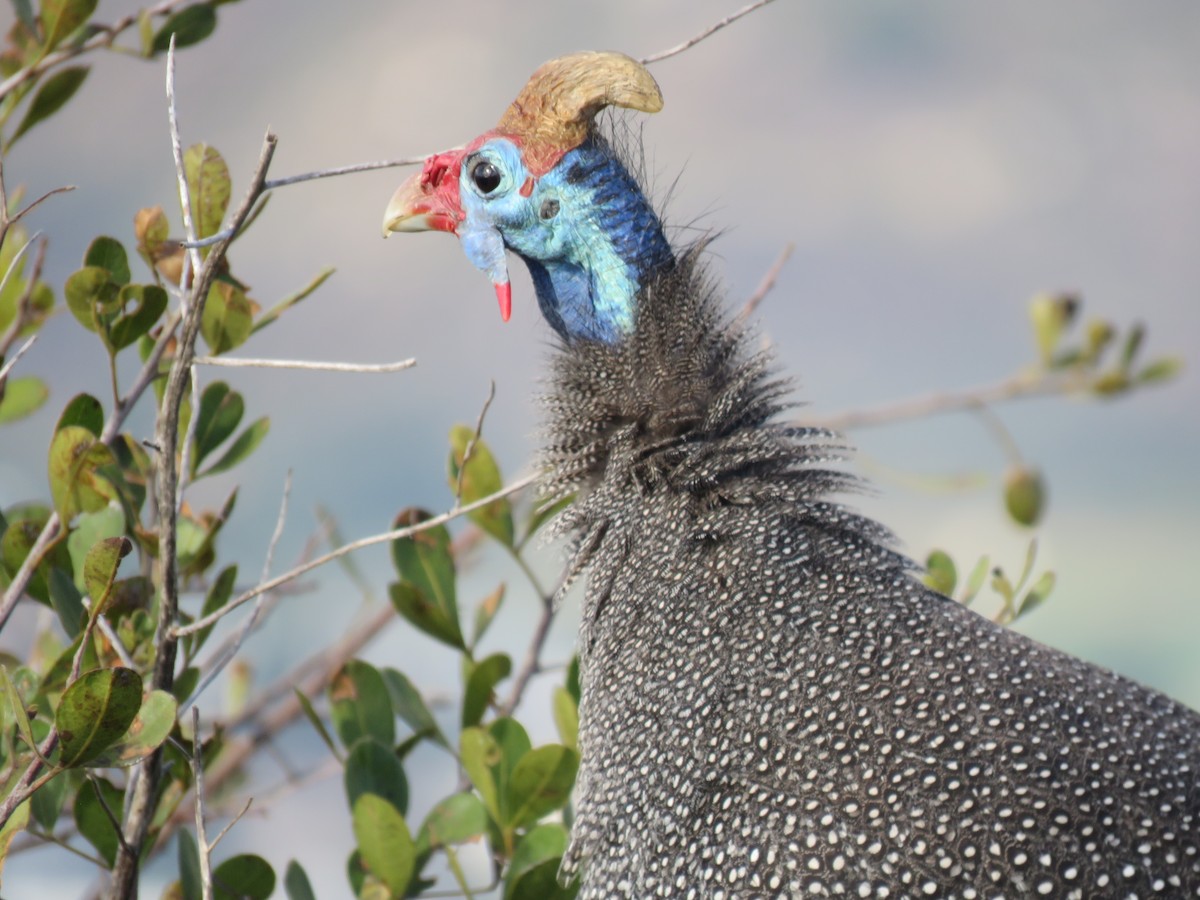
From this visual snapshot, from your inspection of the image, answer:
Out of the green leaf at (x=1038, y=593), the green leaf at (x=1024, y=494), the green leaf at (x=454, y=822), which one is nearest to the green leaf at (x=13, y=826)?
the green leaf at (x=454, y=822)

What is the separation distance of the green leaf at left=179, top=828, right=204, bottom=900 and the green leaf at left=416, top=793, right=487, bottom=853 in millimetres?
334

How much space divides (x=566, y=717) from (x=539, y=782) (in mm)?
408

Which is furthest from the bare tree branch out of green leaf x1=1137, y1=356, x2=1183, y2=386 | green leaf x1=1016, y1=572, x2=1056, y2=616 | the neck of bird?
green leaf x1=1137, y1=356, x2=1183, y2=386

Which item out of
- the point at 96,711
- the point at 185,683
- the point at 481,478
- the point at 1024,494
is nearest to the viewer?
the point at 96,711

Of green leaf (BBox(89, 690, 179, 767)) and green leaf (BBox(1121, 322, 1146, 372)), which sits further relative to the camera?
green leaf (BBox(1121, 322, 1146, 372))

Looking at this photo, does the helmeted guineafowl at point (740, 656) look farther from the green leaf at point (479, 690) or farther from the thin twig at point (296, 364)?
the thin twig at point (296, 364)

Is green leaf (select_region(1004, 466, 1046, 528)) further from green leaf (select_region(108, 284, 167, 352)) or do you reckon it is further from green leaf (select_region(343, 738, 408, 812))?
green leaf (select_region(108, 284, 167, 352))

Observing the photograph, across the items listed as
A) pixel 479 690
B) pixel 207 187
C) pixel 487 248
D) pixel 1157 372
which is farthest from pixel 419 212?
pixel 1157 372

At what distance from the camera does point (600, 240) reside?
8.04 ft

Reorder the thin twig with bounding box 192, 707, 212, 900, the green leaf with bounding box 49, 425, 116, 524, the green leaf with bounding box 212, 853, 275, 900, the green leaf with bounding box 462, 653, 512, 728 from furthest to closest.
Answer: the green leaf with bounding box 462, 653, 512, 728
the green leaf with bounding box 212, 853, 275, 900
the green leaf with bounding box 49, 425, 116, 524
the thin twig with bounding box 192, 707, 212, 900

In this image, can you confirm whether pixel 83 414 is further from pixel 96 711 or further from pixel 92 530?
pixel 96 711

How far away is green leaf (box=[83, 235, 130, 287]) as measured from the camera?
1938 millimetres

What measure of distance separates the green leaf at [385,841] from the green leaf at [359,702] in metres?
0.19

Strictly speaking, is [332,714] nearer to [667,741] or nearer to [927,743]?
[667,741]
